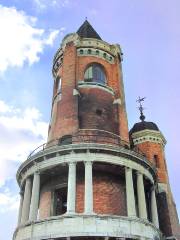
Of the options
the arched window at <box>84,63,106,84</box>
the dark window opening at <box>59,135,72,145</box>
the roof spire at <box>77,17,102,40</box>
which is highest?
the roof spire at <box>77,17,102,40</box>

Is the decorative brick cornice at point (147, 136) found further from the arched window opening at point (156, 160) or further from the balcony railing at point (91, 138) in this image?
the balcony railing at point (91, 138)

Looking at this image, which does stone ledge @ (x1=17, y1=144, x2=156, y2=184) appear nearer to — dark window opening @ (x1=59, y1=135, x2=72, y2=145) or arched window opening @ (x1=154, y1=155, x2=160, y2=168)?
dark window opening @ (x1=59, y1=135, x2=72, y2=145)

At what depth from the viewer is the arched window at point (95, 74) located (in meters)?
33.4

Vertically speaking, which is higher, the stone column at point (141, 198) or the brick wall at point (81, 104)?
the brick wall at point (81, 104)

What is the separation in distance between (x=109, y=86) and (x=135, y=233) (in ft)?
48.0

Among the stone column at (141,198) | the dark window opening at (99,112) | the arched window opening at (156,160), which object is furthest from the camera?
the arched window opening at (156,160)

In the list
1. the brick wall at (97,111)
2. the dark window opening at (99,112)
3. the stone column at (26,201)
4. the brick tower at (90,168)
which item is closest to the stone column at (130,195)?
the brick tower at (90,168)

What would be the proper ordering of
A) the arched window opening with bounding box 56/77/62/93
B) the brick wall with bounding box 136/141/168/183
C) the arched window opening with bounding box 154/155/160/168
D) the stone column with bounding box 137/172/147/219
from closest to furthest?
the stone column with bounding box 137/172/147/219
the arched window opening with bounding box 56/77/62/93
the brick wall with bounding box 136/141/168/183
the arched window opening with bounding box 154/155/160/168

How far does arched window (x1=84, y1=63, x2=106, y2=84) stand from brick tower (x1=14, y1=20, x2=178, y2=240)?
0.09 meters

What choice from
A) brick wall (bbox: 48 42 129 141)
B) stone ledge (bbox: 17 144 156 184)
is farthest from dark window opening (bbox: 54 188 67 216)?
brick wall (bbox: 48 42 129 141)

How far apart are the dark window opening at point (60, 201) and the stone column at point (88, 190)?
363 cm

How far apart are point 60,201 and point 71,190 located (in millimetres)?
4108

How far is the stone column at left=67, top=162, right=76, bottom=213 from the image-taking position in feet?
76.8

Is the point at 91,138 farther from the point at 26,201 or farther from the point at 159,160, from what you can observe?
the point at 159,160
